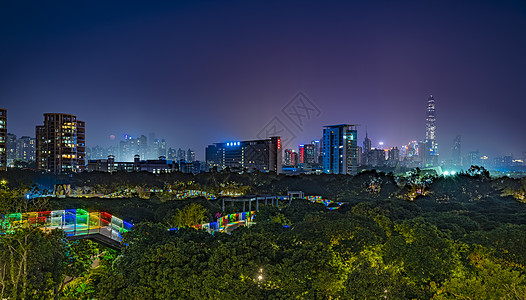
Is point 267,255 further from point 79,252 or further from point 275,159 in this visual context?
point 275,159

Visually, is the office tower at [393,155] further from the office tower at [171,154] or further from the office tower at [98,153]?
the office tower at [98,153]

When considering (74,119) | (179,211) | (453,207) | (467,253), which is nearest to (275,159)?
(74,119)

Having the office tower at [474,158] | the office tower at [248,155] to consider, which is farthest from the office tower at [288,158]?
the office tower at [474,158]

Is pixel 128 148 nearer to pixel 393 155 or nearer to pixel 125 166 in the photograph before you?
pixel 125 166

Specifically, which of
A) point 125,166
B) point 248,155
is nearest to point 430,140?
point 248,155

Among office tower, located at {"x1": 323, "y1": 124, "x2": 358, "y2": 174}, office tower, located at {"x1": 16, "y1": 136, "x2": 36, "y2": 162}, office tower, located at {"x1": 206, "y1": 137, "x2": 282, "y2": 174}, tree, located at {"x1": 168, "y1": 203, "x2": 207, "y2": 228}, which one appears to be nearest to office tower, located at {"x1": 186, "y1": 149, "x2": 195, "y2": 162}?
office tower, located at {"x1": 206, "y1": 137, "x2": 282, "y2": 174}

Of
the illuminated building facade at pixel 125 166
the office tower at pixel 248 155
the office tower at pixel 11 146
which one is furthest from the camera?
the office tower at pixel 11 146

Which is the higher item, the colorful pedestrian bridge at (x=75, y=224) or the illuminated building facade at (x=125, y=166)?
the colorful pedestrian bridge at (x=75, y=224)
